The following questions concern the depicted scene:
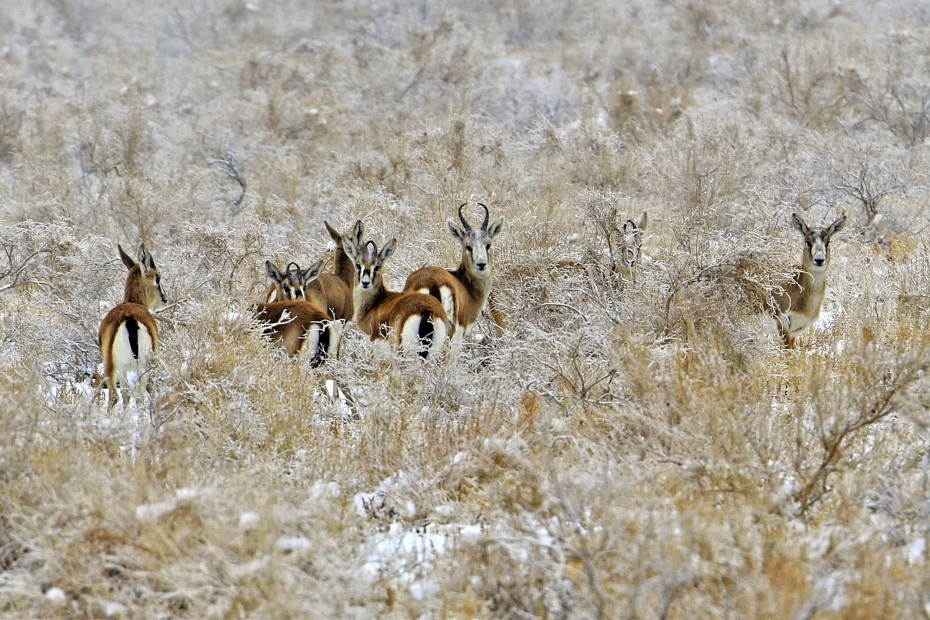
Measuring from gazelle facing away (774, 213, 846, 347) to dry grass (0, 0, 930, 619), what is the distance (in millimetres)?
173

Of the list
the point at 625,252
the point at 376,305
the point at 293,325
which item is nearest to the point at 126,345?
the point at 293,325

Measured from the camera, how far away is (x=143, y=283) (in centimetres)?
813

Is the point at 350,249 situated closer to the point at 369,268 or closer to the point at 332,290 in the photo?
the point at 332,290

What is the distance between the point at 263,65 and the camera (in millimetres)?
20219

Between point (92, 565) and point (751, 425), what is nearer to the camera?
point (92, 565)

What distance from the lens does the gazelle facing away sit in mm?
8219

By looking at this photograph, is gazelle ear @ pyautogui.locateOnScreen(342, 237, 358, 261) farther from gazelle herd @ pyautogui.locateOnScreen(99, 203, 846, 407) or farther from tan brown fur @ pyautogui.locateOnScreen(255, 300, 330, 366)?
tan brown fur @ pyautogui.locateOnScreen(255, 300, 330, 366)

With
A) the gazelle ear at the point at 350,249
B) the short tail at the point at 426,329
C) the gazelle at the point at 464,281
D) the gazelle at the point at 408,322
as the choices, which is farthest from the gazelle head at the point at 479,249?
the short tail at the point at 426,329

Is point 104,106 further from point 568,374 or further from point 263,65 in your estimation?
point 568,374

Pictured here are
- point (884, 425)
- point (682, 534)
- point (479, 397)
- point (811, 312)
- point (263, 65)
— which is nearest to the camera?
point (682, 534)

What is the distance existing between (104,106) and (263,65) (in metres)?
3.28

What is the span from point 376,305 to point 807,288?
11.6 feet

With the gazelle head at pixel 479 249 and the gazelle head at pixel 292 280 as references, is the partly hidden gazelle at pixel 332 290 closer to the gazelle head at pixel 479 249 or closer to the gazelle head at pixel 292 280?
the gazelle head at pixel 292 280

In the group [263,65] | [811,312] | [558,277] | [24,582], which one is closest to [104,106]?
[263,65]
